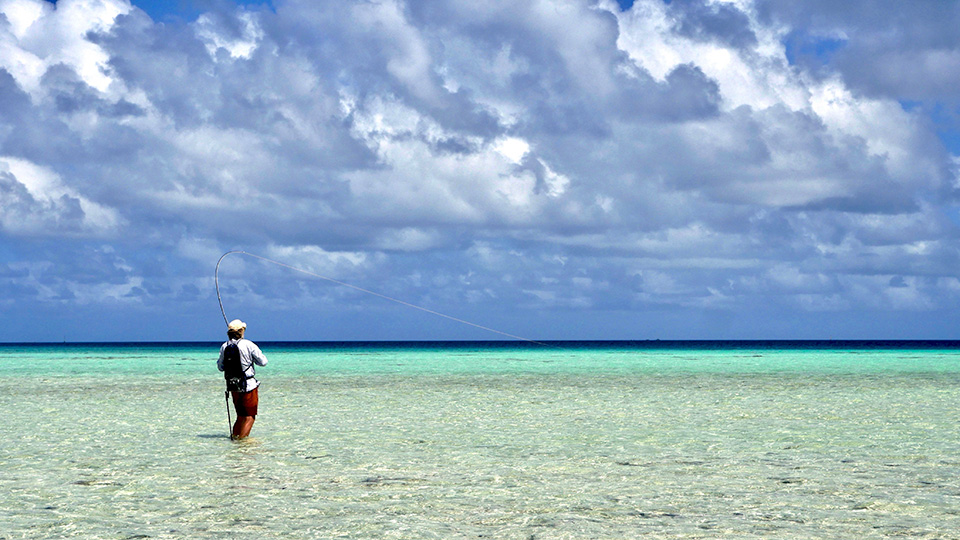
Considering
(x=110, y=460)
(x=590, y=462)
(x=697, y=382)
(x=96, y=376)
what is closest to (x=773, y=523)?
(x=590, y=462)

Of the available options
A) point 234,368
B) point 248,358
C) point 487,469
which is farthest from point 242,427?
point 487,469

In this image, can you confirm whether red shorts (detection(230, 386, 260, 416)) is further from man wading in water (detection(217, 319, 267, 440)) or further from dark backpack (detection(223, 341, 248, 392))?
dark backpack (detection(223, 341, 248, 392))

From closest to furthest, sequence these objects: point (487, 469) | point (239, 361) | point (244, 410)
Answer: point (487, 469) → point (239, 361) → point (244, 410)

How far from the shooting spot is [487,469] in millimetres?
11758

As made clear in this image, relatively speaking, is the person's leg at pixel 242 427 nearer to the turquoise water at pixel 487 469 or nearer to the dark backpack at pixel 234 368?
the turquoise water at pixel 487 469

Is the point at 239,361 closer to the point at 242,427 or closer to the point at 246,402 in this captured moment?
the point at 246,402

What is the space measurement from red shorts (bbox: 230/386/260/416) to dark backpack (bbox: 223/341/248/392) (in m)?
0.17

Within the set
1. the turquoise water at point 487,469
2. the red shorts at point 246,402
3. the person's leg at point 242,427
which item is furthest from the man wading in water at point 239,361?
the turquoise water at point 487,469

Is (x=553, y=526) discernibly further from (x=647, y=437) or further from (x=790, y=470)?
(x=647, y=437)

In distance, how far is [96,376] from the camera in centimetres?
3812

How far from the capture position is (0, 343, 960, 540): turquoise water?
8.60 meters

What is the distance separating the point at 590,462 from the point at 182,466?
5.31m

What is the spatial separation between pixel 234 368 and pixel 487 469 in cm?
446

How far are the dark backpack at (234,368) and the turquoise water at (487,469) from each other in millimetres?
921
